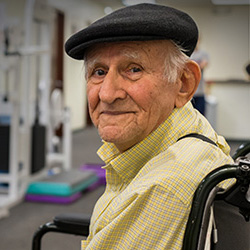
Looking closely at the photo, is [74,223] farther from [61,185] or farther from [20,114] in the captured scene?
[20,114]

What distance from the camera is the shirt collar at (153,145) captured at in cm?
84

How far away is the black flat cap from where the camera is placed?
73cm

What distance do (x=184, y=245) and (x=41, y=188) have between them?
3.20 m

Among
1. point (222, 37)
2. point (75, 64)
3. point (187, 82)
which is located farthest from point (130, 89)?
point (75, 64)

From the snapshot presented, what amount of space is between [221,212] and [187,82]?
0.93 ft

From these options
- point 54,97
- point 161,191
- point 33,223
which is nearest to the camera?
point 161,191

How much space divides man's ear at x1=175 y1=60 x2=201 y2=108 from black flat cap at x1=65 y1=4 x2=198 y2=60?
6 cm

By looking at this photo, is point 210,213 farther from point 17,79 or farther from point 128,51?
point 17,79

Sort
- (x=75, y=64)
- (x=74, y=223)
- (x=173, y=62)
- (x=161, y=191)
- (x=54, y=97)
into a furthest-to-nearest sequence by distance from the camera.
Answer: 1. (x=75, y=64)
2. (x=54, y=97)
3. (x=74, y=223)
4. (x=173, y=62)
5. (x=161, y=191)

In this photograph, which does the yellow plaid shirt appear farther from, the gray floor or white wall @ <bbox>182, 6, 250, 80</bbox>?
white wall @ <bbox>182, 6, 250, 80</bbox>

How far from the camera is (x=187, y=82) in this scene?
877 millimetres

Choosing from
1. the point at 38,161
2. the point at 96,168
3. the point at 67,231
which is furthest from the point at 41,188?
the point at 67,231

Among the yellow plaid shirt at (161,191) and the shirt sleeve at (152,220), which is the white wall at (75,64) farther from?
the shirt sleeve at (152,220)

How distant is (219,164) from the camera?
0.77m
